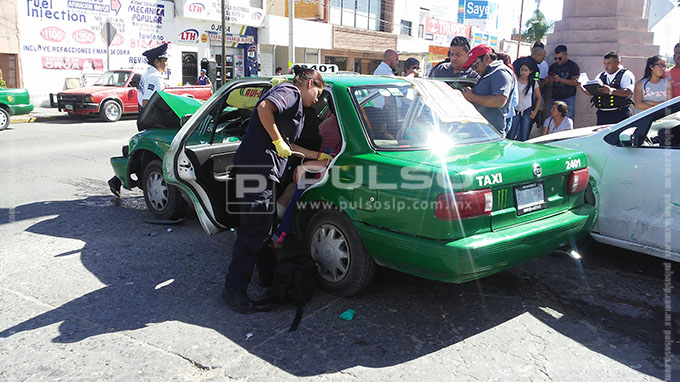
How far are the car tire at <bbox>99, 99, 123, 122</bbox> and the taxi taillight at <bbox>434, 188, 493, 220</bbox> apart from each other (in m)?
16.6

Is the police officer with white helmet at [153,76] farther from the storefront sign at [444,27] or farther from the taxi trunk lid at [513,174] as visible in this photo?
the storefront sign at [444,27]

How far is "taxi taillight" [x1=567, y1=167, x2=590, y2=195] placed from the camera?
411 cm

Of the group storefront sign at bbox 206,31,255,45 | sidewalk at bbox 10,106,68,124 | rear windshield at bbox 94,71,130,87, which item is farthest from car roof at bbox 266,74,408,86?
storefront sign at bbox 206,31,255,45

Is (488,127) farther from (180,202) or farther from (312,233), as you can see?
(180,202)

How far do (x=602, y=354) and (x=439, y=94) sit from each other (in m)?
2.25

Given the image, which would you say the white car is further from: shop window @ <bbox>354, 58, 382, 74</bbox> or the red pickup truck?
shop window @ <bbox>354, 58, 382, 74</bbox>

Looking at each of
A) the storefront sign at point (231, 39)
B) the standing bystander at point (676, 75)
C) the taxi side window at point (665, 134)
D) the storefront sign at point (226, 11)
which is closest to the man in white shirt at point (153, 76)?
the taxi side window at point (665, 134)

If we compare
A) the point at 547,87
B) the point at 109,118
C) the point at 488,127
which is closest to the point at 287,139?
the point at 488,127

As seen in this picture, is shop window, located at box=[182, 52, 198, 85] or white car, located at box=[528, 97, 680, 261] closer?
white car, located at box=[528, 97, 680, 261]

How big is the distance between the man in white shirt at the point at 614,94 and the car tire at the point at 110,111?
14.8 m

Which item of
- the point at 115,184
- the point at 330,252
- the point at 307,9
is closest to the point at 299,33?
the point at 307,9

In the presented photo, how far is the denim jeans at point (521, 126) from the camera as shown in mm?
8812

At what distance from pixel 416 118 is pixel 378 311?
57.1 inches

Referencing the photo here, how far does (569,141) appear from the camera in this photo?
516 centimetres
